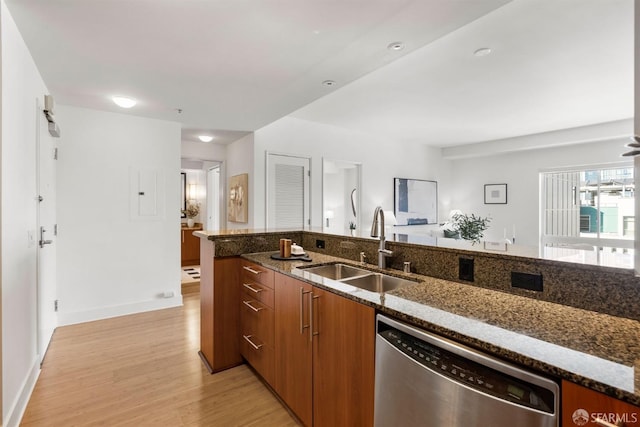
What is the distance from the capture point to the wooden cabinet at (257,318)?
6.72 ft

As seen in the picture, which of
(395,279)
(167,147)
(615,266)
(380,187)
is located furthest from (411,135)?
(615,266)

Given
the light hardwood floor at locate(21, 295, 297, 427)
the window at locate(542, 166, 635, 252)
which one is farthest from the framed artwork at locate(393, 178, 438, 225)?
the light hardwood floor at locate(21, 295, 297, 427)

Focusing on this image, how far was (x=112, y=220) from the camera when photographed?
12.0 feet

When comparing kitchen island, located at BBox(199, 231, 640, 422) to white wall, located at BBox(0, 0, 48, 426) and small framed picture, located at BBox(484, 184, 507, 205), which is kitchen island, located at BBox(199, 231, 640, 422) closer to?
white wall, located at BBox(0, 0, 48, 426)

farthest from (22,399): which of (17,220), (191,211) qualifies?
(191,211)

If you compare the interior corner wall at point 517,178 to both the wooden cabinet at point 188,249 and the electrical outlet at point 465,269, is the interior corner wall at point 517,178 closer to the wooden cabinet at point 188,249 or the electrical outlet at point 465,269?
the electrical outlet at point 465,269

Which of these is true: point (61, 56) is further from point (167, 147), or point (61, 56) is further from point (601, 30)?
point (601, 30)

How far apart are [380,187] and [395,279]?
4257mm

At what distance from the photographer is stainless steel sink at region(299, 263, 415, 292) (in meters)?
1.84

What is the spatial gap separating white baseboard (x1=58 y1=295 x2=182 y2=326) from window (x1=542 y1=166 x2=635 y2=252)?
570cm

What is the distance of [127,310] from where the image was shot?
3.71m

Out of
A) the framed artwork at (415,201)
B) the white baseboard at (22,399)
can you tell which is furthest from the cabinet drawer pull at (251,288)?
the framed artwork at (415,201)

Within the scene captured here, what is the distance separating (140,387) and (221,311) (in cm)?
73

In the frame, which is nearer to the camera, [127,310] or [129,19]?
[129,19]
